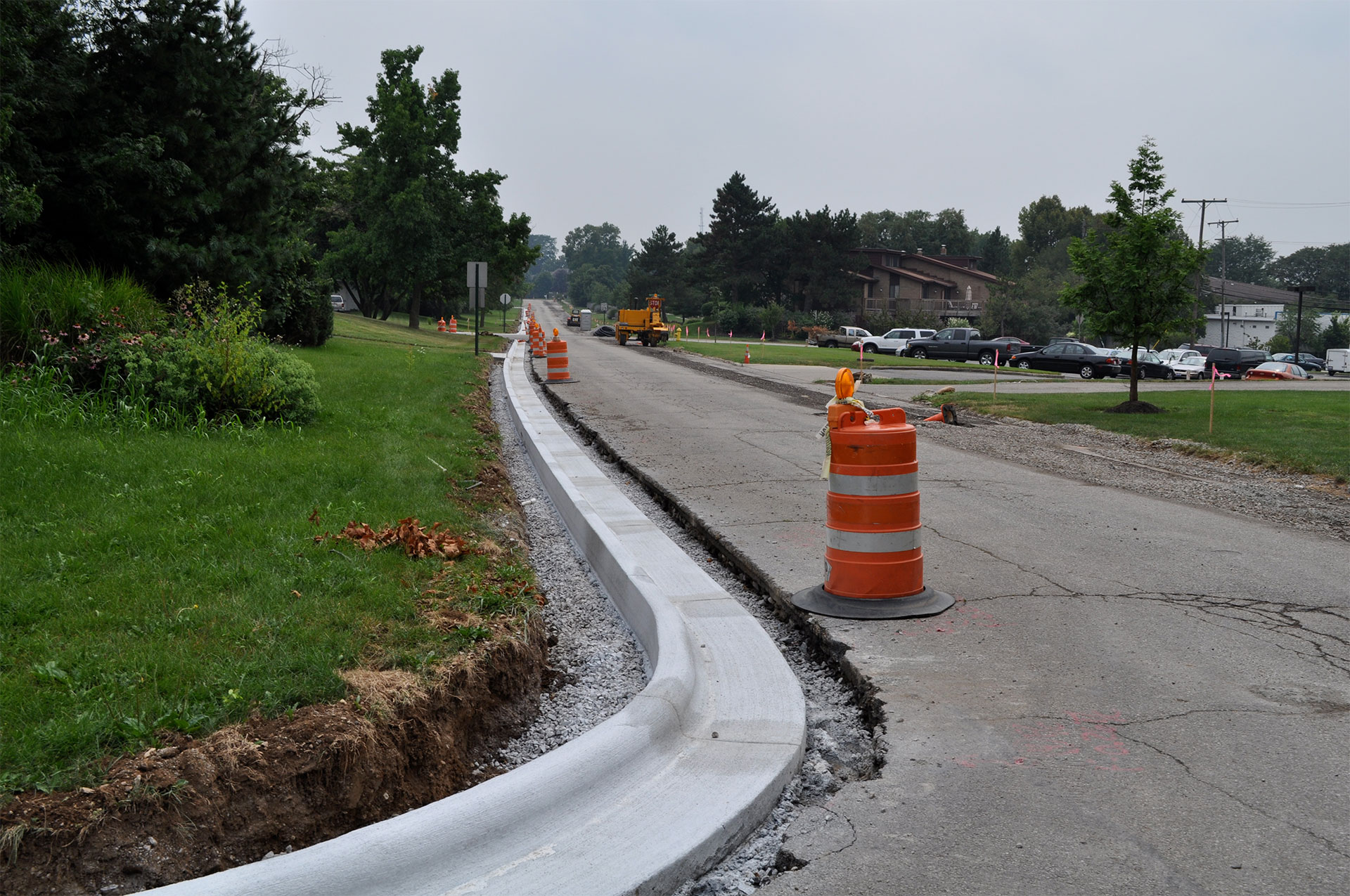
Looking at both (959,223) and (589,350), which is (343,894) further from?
(959,223)

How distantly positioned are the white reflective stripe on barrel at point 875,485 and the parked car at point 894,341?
44.3 m

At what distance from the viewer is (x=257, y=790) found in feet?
11.2

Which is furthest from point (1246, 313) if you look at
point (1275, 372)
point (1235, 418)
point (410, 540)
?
point (410, 540)

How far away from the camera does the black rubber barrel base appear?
19.4 feet

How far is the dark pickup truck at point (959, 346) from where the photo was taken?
4581 cm

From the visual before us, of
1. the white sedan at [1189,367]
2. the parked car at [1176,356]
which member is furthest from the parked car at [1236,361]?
the white sedan at [1189,367]

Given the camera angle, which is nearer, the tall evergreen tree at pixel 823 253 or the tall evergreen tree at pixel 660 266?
the tall evergreen tree at pixel 823 253

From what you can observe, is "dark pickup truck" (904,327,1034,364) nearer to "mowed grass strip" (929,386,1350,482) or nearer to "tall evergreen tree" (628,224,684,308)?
"mowed grass strip" (929,386,1350,482)

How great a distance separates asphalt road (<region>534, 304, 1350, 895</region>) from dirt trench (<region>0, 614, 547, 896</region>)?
4.99 ft

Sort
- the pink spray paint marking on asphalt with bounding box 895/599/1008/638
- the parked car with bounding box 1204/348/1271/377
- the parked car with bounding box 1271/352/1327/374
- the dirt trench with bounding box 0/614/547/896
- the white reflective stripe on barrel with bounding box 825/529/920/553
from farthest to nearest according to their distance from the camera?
the parked car with bounding box 1271/352/1327/374 < the parked car with bounding box 1204/348/1271/377 < the white reflective stripe on barrel with bounding box 825/529/920/553 < the pink spray paint marking on asphalt with bounding box 895/599/1008/638 < the dirt trench with bounding box 0/614/547/896

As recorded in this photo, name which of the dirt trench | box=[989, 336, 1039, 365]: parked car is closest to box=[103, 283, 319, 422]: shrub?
the dirt trench

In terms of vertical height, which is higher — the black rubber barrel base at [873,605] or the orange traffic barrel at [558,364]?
the orange traffic barrel at [558,364]

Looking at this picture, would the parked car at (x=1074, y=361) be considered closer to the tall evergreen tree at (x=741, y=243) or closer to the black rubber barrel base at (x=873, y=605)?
the black rubber barrel base at (x=873, y=605)

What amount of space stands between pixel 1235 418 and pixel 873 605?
49.0ft
